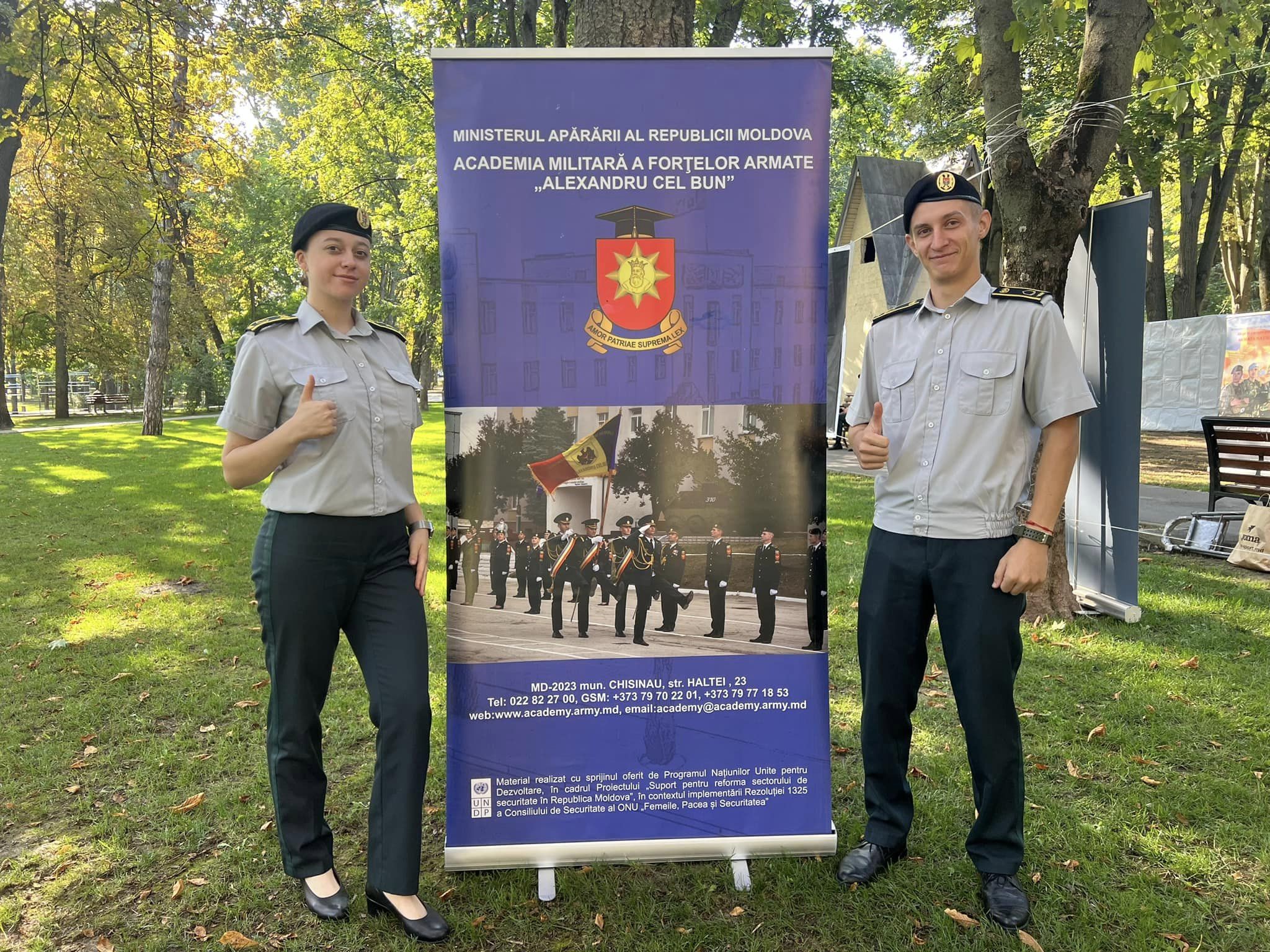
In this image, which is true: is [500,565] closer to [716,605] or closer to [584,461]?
[584,461]

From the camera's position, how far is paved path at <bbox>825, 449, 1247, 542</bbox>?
8766mm

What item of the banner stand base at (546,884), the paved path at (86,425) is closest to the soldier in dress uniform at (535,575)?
the banner stand base at (546,884)

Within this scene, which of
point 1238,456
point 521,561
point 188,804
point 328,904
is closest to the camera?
point 328,904

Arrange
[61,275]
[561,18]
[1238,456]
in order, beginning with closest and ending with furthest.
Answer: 1. [1238,456]
2. [561,18]
3. [61,275]

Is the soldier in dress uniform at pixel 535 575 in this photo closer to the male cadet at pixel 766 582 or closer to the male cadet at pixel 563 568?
the male cadet at pixel 563 568

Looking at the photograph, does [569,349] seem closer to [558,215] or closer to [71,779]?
[558,215]

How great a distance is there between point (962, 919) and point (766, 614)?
45.4 inches

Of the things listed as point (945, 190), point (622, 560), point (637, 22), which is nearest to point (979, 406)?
point (945, 190)

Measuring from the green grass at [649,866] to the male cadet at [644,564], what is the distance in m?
1.02

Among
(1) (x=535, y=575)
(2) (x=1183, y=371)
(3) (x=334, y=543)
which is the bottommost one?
(1) (x=535, y=575)

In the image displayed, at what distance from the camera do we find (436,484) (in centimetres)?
1250

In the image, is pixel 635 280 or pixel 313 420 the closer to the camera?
pixel 313 420

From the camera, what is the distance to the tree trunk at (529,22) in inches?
436

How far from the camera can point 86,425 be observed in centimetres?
2611
